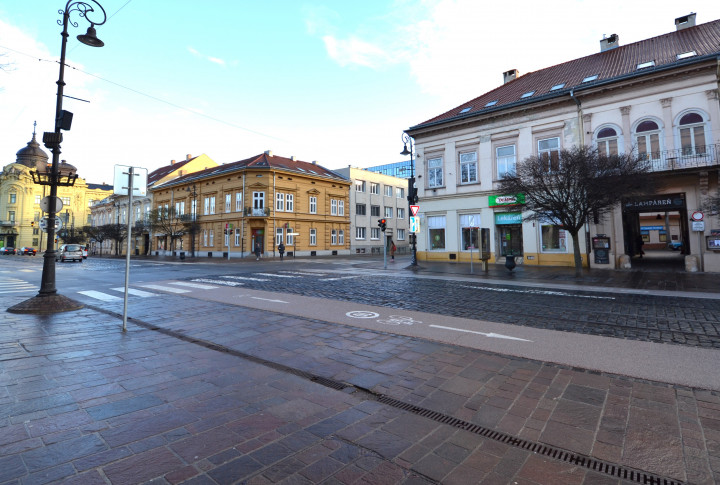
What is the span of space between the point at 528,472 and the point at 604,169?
16930mm

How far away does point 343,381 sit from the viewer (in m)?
3.93

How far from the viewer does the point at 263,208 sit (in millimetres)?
38594

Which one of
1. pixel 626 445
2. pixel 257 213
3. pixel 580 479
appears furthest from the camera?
pixel 257 213

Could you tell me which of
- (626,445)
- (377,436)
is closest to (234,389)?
(377,436)

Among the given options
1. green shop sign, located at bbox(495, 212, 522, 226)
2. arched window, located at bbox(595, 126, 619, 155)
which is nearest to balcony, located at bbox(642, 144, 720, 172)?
arched window, located at bbox(595, 126, 619, 155)

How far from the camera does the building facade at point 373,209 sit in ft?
165

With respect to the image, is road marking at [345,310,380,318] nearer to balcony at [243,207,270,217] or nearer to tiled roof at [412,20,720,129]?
tiled roof at [412,20,720,129]

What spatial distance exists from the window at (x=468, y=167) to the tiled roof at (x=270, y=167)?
70.7 feet

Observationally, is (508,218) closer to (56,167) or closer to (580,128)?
(580,128)

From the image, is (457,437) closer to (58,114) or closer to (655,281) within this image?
(58,114)

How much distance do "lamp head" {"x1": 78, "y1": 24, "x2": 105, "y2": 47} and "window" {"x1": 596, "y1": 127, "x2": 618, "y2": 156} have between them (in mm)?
23050

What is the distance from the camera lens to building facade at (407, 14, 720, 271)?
17.7 metres

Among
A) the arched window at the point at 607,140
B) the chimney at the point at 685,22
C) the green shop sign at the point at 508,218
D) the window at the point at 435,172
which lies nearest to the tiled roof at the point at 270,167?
the window at the point at 435,172

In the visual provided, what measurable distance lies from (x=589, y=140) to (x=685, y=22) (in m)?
10.8
